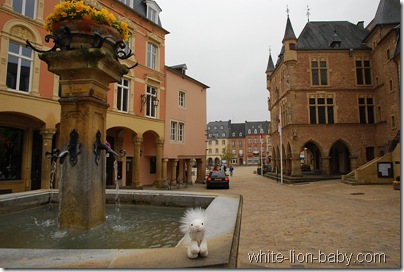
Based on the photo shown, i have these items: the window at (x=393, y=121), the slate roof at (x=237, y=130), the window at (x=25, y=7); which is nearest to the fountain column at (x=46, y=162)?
the window at (x=25, y=7)

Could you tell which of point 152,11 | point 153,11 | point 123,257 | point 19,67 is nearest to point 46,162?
point 19,67

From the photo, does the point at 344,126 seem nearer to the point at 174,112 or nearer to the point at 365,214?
the point at 174,112

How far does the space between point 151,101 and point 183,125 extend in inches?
182

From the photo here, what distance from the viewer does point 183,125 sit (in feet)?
78.8

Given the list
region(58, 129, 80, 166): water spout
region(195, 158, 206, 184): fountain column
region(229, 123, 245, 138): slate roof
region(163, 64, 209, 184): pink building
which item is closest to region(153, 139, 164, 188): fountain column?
region(163, 64, 209, 184): pink building

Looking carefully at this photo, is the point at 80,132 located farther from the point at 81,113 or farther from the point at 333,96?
the point at 333,96

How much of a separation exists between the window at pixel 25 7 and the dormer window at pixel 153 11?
9.11 m

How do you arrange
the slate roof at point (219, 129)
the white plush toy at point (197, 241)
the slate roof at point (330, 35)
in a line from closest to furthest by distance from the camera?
the white plush toy at point (197, 241), the slate roof at point (330, 35), the slate roof at point (219, 129)

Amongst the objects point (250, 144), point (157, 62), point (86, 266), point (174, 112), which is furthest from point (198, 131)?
point (250, 144)

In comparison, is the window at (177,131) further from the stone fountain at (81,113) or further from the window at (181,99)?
the stone fountain at (81,113)

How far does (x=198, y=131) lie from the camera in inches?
1041

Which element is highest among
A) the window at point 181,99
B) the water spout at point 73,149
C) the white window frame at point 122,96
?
the window at point 181,99

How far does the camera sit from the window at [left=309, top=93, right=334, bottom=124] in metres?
26.9

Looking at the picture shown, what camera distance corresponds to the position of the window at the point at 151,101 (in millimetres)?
20047
